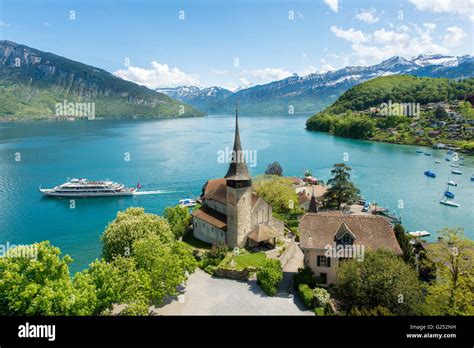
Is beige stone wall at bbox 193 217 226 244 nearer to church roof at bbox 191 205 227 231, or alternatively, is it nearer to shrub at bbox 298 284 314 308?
church roof at bbox 191 205 227 231

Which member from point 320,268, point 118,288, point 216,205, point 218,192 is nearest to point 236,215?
point 216,205

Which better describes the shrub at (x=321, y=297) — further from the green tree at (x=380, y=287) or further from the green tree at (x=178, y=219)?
the green tree at (x=178, y=219)

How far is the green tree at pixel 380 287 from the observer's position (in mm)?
22078

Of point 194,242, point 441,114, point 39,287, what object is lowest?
point 194,242

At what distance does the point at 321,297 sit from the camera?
1111 inches

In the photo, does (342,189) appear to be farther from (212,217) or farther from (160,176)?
(160,176)

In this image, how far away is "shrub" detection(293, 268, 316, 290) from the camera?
102 feet

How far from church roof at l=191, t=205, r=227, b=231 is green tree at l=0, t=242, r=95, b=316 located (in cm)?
2188

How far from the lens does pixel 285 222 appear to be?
50.3 metres

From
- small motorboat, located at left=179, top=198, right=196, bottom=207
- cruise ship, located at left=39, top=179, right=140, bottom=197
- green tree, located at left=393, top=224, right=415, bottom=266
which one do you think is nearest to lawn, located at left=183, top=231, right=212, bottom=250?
small motorboat, located at left=179, top=198, right=196, bottom=207

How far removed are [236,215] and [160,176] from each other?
60.6 metres

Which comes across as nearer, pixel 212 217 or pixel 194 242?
pixel 212 217

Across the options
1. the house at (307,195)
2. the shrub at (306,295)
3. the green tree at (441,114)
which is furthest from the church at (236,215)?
the green tree at (441,114)
